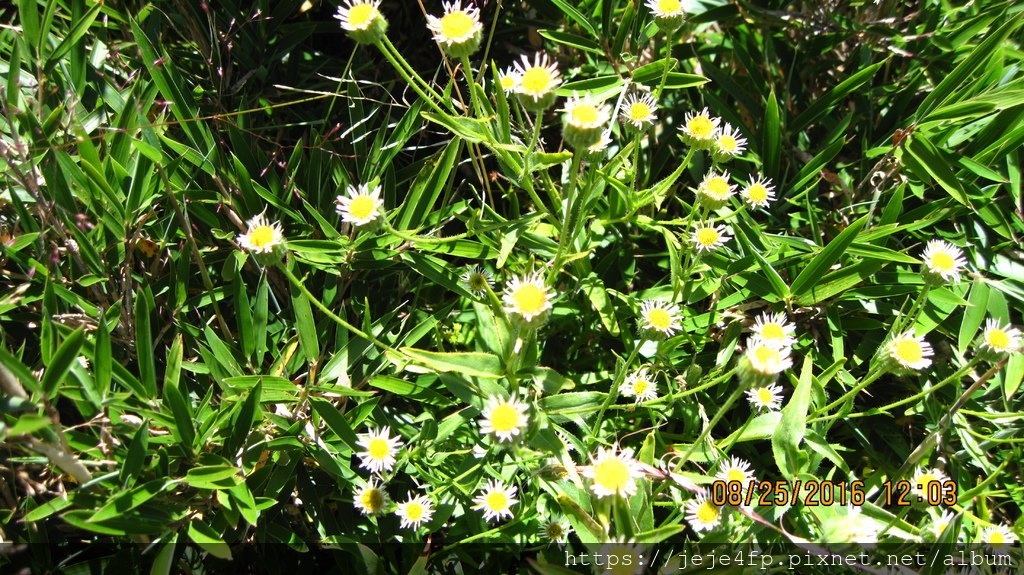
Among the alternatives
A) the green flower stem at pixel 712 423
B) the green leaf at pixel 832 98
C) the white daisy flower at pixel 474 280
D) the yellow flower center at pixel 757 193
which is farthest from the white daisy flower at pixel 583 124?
the green leaf at pixel 832 98

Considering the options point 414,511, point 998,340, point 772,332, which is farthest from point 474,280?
point 998,340

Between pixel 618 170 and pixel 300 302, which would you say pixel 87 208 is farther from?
pixel 618 170

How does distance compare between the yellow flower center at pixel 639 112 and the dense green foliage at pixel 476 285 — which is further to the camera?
the yellow flower center at pixel 639 112

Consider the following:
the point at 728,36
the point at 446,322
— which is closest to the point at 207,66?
the point at 446,322

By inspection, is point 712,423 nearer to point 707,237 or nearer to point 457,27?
point 707,237

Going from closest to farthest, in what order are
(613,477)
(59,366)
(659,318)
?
(59,366), (613,477), (659,318)

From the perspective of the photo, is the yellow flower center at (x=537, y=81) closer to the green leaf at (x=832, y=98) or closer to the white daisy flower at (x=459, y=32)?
the white daisy flower at (x=459, y=32)

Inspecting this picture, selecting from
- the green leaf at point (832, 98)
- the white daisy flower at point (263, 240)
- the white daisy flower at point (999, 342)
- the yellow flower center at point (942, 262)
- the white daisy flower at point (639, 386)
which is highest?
the green leaf at point (832, 98)
